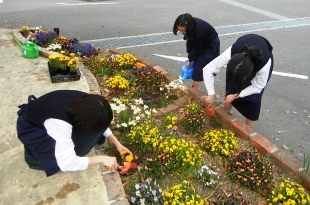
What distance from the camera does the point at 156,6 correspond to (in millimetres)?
10688

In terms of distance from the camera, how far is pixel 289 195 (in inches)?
98.3

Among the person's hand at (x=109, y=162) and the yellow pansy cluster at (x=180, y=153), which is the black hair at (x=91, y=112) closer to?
the person's hand at (x=109, y=162)

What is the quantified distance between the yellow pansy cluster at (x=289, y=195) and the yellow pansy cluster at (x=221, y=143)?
630 millimetres

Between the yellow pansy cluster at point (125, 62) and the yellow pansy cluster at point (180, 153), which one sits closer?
the yellow pansy cluster at point (180, 153)

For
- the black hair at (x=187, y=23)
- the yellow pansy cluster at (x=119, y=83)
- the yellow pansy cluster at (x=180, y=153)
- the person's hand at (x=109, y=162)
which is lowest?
the yellow pansy cluster at (x=180, y=153)

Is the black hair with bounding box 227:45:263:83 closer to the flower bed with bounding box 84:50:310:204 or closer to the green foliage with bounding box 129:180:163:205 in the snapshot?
the flower bed with bounding box 84:50:310:204

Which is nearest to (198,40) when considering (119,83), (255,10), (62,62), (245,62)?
(119,83)

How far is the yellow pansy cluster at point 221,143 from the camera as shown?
3076mm

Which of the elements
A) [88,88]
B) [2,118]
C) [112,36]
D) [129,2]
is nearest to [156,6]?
[129,2]

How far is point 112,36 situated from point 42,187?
5368 mm

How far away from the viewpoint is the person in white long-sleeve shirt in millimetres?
2807

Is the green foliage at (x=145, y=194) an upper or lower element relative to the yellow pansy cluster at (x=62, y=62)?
lower

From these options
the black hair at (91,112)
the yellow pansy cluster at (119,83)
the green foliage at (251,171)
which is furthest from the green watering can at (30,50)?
the green foliage at (251,171)

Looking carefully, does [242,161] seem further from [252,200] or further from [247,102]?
[247,102]
